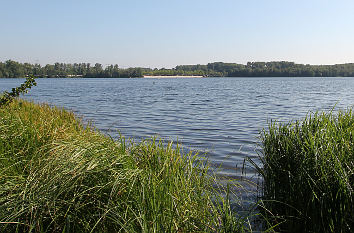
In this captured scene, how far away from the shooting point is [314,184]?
4.43 m

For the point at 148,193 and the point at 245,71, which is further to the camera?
the point at 245,71

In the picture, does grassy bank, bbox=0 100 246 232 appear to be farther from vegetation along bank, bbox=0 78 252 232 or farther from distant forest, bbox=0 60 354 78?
distant forest, bbox=0 60 354 78

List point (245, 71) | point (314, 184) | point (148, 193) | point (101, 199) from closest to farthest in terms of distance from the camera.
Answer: point (148, 193) → point (101, 199) → point (314, 184) → point (245, 71)

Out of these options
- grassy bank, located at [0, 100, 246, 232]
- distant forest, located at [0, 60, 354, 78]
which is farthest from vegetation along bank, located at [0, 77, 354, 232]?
distant forest, located at [0, 60, 354, 78]

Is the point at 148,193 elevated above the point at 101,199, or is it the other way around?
the point at 148,193

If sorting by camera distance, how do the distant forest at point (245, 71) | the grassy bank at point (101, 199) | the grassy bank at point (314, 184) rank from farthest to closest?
the distant forest at point (245, 71) < the grassy bank at point (314, 184) < the grassy bank at point (101, 199)

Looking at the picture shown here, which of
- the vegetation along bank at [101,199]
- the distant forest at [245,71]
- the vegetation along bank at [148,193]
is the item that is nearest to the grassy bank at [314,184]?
the vegetation along bank at [148,193]

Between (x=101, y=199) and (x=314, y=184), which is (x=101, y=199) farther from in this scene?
(x=314, y=184)

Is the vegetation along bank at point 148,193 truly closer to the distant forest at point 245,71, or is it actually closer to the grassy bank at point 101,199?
the grassy bank at point 101,199

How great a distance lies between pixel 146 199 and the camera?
3.82 meters

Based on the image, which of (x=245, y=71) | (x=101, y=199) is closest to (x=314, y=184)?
(x=101, y=199)

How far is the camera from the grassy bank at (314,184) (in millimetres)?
4250

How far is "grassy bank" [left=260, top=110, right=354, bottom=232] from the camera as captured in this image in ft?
13.9

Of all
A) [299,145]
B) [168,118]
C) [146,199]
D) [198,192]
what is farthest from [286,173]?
[168,118]
